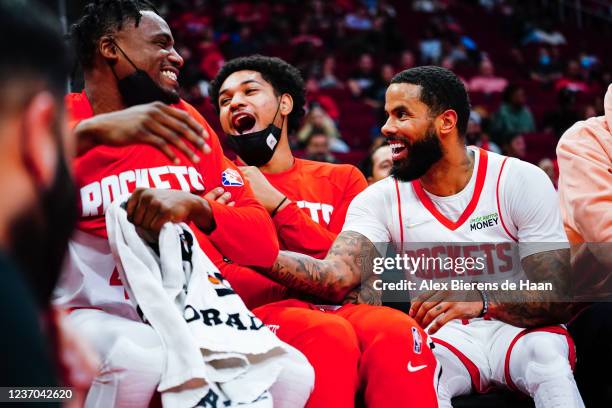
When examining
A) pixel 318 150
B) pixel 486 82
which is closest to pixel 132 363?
pixel 318 150

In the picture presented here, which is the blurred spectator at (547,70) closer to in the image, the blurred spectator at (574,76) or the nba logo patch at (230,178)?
the blurred spectator at (574,76)

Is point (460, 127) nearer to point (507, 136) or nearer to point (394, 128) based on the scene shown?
point (394, 128)

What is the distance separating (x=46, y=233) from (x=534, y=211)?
2.13 m

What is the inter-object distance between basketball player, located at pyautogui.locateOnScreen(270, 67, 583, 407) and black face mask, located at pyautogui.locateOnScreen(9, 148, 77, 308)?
5.72 ft

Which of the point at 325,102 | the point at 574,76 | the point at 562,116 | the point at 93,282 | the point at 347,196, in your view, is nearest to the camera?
the point at 93,282

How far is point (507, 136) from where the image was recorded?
27.4 ft

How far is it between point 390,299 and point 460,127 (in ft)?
2.29

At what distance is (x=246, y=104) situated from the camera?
11.0 ft

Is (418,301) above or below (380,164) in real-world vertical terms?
below

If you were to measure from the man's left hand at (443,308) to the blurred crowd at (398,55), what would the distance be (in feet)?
14.7

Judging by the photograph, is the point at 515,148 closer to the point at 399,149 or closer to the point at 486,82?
the point at 486,82

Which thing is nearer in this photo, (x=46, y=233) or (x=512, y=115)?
(x=46, y=233)

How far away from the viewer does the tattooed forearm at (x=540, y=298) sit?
2.57m

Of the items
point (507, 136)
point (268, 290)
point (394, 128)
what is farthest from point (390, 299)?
point (507, 136)
